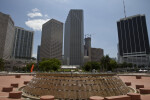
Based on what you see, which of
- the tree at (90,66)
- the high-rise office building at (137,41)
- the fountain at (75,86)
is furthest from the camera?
the high-rise office building at (137,41)

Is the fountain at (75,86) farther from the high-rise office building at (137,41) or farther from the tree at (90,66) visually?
the high-rise office building at (137,41)

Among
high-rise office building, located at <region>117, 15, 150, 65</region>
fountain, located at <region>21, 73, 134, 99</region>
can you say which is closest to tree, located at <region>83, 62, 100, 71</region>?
fountain, located at <region>21, 73, 134, 99</region>

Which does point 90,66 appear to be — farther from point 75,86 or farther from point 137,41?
point 137,41

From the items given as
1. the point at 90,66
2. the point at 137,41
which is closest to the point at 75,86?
the point at 90,66

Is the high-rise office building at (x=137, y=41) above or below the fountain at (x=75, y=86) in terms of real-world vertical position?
above

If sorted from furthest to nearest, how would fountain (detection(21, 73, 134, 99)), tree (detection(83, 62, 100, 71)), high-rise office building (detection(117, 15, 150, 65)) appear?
high-rise office building (detection(117, 15, 150, 65)) < tree (detection(83, 62, 100, 71)) < fountain (detection(21, 73, 134, 99))

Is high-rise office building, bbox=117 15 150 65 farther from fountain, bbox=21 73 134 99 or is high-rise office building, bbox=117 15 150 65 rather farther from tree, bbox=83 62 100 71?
fountain, bbox=21 73 134 99

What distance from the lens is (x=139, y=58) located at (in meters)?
187

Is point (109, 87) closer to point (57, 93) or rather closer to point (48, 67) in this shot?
point (57, 93)

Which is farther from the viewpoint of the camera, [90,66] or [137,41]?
[137,41]

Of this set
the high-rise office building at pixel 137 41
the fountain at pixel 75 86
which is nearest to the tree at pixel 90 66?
the fountain at pixel 75 86

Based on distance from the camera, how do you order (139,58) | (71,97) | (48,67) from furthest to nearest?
(139,58), (48,67), (71,97)

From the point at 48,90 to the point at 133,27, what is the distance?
214m

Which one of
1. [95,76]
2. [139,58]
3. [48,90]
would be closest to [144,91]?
[95,76]
